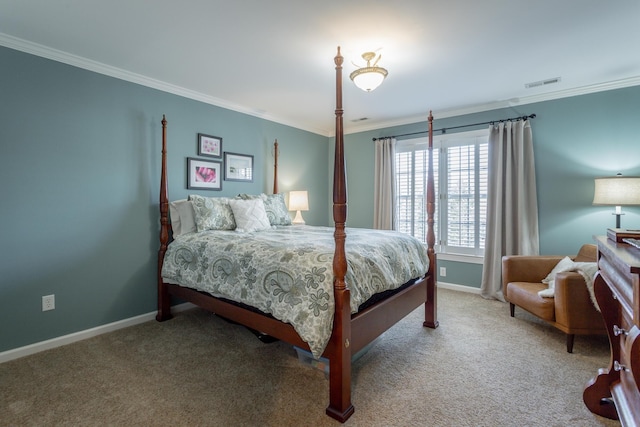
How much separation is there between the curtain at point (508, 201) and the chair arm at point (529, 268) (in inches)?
20.5

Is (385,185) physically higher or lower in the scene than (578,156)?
lower

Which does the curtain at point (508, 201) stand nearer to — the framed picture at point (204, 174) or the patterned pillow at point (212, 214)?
the patterned pillow at point (212, 214)

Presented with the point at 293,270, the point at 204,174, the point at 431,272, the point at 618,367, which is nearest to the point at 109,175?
the point at 204,174

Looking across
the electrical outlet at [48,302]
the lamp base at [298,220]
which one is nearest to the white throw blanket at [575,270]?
the lamp base at [298,220]

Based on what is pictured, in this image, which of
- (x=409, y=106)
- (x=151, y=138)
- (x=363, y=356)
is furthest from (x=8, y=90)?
(x=409, y=106)

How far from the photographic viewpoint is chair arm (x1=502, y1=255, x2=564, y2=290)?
304cm

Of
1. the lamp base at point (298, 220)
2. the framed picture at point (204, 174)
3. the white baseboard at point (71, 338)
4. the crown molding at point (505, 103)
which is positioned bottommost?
the white baseboard at point (71, 338)

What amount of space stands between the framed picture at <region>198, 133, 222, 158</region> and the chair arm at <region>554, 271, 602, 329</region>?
3648 mm

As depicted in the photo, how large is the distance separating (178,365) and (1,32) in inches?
110

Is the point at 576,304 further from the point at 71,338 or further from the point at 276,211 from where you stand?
the point at 71,338

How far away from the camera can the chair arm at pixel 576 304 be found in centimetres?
233

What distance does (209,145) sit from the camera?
11.8 ft

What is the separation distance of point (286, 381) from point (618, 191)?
3386mm

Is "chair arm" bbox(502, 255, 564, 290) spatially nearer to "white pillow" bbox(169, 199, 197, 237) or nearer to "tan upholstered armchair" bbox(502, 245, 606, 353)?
"tan upholstered armchair" bbox(502, 245, 606, 353)
